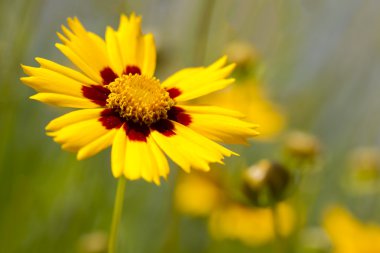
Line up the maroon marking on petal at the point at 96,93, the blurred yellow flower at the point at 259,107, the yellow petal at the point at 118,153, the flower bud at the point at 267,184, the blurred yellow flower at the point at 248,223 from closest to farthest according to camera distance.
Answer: the yellow petal at the point at 118,153 < the maroon marking on petal at the point at 96,93 < the flower bud at the point at 267,184 < the blurred yellow flower at the point at 248,223 < the blurred yellow flower at the point at 259,107

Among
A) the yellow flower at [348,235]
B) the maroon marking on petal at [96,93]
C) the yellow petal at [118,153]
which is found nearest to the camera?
the yellow petal at [118,153]

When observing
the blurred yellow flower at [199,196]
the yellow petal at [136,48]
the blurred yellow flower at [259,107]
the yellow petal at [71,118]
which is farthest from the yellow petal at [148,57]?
the blurred yellow flower at [259,107]

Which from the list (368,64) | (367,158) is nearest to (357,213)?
(368,64)

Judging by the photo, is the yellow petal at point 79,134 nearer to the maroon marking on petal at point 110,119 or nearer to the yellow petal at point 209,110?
the maroon marking on petal at point 110,119

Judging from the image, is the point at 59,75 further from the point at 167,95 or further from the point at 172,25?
the point at 172,25

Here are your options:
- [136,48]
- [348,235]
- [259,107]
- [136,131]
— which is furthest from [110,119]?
[259,107]

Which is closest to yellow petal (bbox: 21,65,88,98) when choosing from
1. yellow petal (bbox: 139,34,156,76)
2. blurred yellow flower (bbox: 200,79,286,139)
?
yellow petal (bbox: 139,34,156,76)

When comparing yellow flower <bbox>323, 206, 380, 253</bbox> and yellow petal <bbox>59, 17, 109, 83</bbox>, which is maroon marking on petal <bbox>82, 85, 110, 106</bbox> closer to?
yellow petal <bbox>59, 17, 109, 83</bbox>

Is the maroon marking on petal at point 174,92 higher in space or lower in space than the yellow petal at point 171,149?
higher
